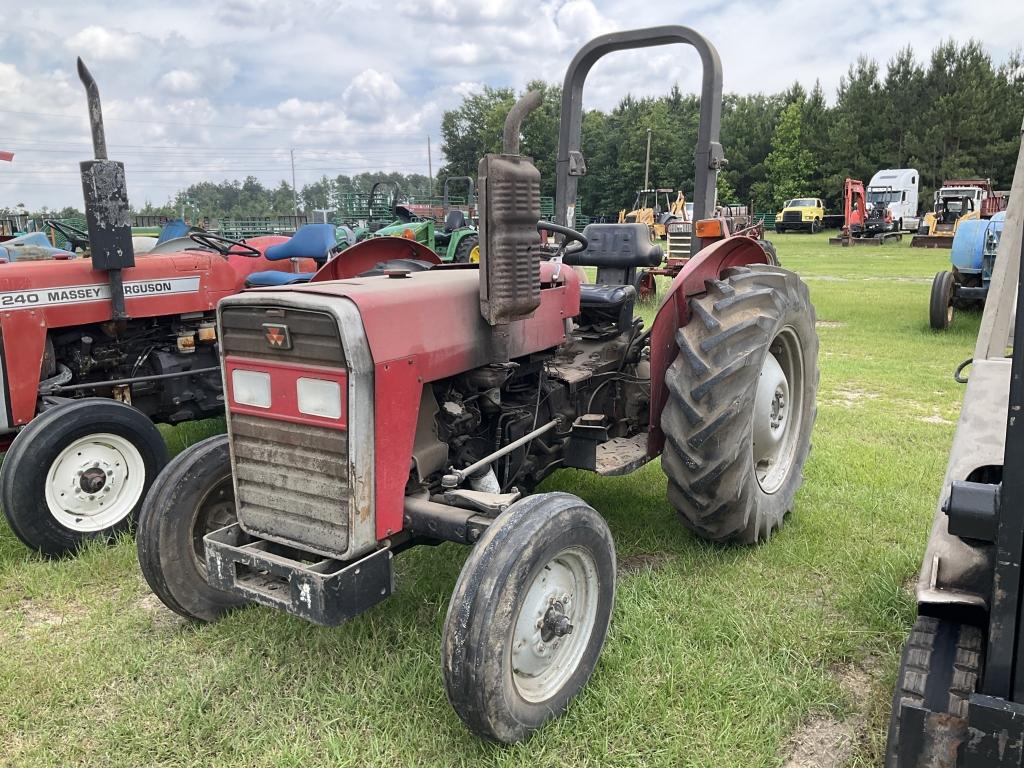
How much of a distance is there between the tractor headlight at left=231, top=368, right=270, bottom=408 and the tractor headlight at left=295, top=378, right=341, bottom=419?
0.50 ft

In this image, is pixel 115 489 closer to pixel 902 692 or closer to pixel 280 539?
pixel 280 539

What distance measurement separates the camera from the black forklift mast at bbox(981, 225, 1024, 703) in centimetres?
150

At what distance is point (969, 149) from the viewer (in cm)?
4009

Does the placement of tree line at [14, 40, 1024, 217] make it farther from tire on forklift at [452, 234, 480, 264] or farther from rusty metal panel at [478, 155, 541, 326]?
rusty metal panel at [478, 155, 541, 326]

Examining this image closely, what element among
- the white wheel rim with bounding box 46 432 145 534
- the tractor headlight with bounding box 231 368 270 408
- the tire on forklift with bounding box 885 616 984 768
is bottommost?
the white wheel rim with bounding box 46 432 145 534

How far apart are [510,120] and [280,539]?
1492mm

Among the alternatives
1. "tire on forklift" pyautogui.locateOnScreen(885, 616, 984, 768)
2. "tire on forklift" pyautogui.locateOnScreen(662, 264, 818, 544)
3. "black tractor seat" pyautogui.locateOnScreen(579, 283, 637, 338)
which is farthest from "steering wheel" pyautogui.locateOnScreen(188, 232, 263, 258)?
"tire on forklift" pyautogui.locateOnScreen(885, 616, 984, 768)

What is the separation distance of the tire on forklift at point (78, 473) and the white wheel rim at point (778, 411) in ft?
9.73

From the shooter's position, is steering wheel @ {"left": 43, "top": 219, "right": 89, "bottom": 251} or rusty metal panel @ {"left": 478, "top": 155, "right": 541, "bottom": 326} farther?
steering wheel @ {"left": 43, "top": 219, "right": 89, "bottom": 251}

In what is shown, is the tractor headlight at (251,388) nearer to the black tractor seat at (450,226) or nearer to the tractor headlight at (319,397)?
the tractor headlight at (319,397)

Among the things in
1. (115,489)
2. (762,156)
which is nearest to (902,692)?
(115,489)

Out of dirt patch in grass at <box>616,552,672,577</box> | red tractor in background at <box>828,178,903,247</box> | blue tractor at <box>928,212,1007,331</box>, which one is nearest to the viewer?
dirt patch in grass at <box>616,552,672,577</box>

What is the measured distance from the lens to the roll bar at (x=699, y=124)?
379 centimetres

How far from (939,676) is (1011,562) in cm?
37
